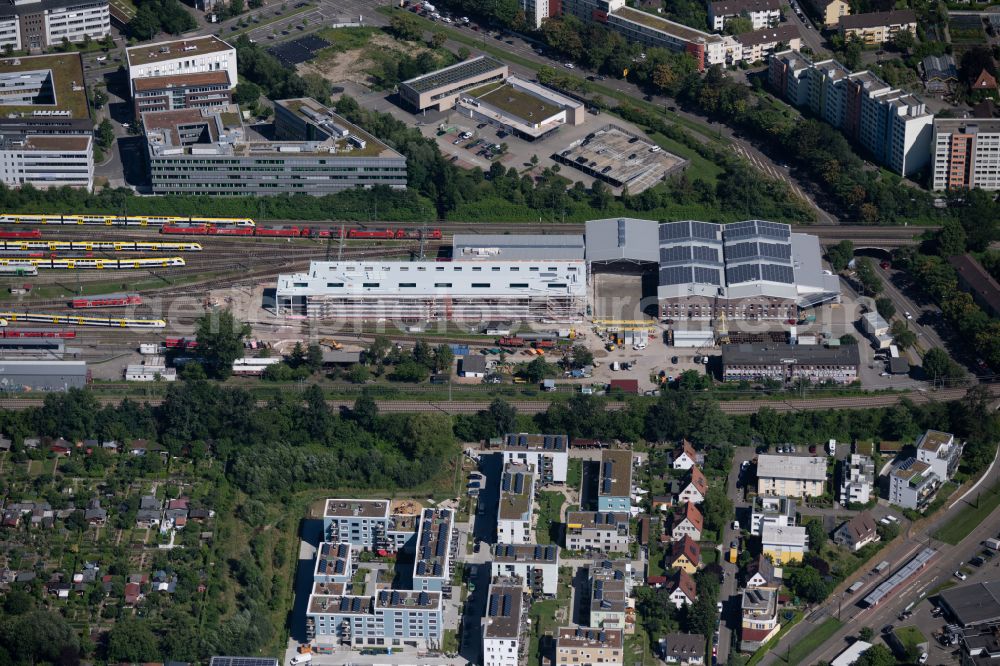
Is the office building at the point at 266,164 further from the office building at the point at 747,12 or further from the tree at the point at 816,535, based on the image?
the tree at the point at 816,535

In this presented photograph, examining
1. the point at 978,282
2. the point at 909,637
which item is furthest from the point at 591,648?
the point at 978,282

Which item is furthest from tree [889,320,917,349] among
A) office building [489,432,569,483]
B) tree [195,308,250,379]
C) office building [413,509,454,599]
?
tree [195,308,250,379]

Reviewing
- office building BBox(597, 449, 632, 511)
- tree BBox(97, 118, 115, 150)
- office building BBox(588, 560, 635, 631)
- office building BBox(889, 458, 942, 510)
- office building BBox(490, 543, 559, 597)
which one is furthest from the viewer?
tree BBox(97, 118, 115, 150)

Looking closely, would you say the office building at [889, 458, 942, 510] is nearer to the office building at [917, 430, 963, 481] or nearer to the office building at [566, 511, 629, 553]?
the office building at [917, 430, 963, 481]

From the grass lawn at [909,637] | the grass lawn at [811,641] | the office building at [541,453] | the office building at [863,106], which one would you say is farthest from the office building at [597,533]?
the office building at [863,106]

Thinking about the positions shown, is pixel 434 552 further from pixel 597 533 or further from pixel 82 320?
pixel 82 320

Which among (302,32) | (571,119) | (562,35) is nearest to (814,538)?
(571,119)

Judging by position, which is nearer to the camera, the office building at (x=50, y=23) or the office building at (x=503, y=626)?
the office building at (x=503, y=626)
